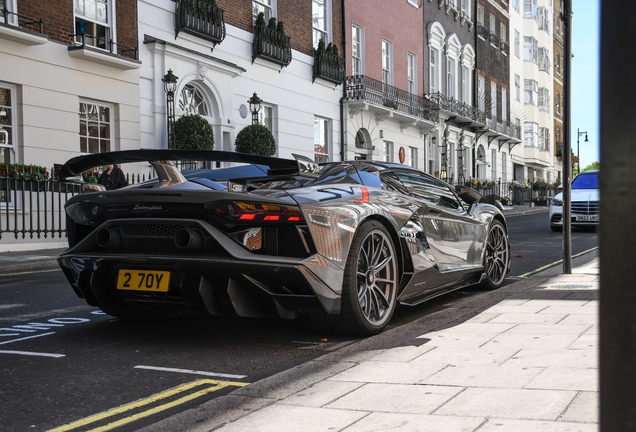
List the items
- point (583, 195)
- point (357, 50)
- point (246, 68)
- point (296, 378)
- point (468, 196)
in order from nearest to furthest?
point (296, 378) < point (468, 196) < point (583, 195) < point (246, 68) < point (357, 50)

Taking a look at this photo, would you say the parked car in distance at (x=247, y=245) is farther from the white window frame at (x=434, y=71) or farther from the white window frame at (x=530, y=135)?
the white window frame at (x=530, y=135)

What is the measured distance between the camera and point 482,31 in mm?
39094

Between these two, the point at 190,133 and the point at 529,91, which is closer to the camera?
the point at 190,133

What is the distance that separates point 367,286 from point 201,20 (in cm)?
1430

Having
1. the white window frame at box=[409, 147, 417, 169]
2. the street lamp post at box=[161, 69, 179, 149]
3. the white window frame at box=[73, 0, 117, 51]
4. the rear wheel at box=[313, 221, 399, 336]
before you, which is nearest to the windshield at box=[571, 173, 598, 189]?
the street lamp post at box=[161, 69, 179, 149]

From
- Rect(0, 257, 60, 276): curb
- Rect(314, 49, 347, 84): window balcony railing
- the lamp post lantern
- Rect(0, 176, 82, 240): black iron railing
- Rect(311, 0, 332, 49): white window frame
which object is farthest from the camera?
Rect(311, 0, 332, 49): white window frame

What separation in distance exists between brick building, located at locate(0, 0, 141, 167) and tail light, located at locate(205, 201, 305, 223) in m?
10.4

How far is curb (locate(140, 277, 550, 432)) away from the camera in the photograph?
2654 millimetres

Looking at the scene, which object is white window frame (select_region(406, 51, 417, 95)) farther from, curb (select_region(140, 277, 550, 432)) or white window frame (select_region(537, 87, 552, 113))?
curb (select_region(140, 277, 550, 432))

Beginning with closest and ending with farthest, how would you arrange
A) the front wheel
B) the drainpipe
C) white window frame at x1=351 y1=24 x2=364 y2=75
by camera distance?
the front wheel → the drainpipe → white window frame at x1=351 y1=24 x2=364 y2=75

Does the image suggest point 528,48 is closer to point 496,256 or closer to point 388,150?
point 388,150

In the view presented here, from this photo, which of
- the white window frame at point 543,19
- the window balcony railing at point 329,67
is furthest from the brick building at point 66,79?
the white window frame at point 543,19

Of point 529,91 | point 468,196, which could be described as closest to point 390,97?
point 468,196

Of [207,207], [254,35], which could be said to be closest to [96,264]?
[207,207]
